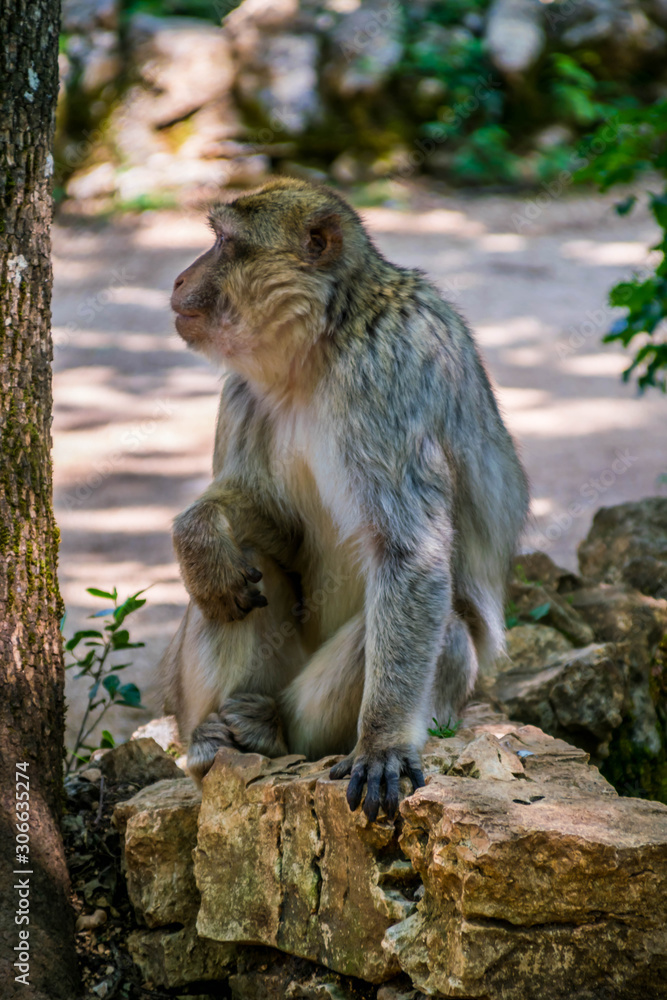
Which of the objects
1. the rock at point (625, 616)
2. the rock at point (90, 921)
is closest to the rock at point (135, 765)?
the rock at point (90, 921)

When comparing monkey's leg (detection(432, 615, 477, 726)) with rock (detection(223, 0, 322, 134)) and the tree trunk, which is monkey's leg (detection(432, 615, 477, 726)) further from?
rock (detection(223, 0, 322, 134))

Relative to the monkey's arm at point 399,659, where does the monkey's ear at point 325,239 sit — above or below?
above

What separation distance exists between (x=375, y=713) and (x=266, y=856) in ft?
1.57

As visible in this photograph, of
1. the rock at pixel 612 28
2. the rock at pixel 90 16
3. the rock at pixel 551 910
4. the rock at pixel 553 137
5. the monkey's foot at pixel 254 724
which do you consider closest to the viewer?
the rock at pixel 551 910

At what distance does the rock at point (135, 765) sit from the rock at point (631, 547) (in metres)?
2.74

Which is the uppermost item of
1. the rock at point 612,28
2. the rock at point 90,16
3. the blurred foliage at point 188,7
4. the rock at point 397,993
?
the blurred foliage at point 188,7

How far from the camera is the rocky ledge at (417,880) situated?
2.21m

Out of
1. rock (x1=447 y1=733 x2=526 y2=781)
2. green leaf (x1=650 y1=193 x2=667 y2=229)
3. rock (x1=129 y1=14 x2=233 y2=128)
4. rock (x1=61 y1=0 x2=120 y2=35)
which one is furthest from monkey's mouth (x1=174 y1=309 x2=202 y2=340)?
rock (x1=61 y1=0 x2=120 y2=35)

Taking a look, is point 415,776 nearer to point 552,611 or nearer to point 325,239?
point 325,239

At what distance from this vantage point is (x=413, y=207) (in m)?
13.0

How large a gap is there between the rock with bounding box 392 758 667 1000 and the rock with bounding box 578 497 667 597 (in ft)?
10.5

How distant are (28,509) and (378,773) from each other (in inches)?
47.4

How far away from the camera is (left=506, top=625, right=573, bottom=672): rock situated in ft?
15.1

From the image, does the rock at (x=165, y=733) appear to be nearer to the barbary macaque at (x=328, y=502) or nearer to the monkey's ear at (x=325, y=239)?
the barbary macaque at (x=328, y=502)
